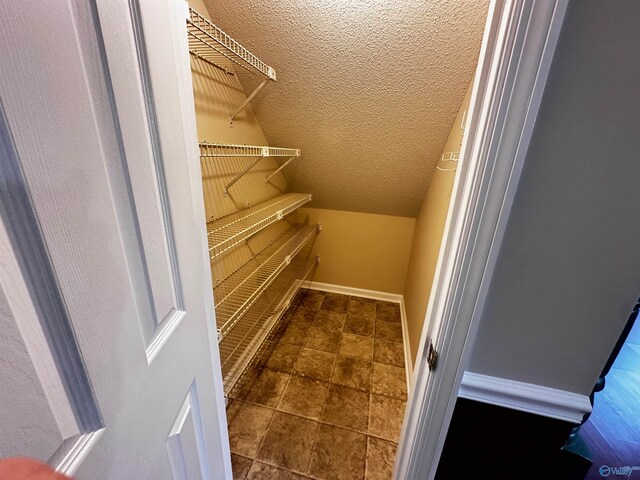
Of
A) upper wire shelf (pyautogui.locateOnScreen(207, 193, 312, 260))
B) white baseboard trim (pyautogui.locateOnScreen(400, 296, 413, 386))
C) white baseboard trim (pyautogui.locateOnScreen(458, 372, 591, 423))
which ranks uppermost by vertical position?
upper wire shelf (pyautogui.locateOnScreen(207, 193, 312, 260))

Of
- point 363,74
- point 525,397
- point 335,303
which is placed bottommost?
point 335,303

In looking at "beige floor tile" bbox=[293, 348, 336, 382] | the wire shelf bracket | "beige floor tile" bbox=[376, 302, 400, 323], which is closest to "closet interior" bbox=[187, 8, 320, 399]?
the wire shelf bracket

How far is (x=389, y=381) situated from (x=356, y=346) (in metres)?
0.38

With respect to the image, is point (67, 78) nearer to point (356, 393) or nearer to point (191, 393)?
point (191, 393)

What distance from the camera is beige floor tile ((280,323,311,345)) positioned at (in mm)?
2170

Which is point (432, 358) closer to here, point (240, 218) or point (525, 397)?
point (525, 397)

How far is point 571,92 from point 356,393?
180 centimetres

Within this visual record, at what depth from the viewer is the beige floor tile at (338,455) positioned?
1.31m

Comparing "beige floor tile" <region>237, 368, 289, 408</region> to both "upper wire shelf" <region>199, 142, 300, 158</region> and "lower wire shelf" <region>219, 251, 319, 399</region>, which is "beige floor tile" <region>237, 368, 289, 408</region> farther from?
"upper wire shelf" <region>199, 142, 300, 158</region>

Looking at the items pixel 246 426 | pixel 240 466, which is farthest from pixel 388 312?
pixel 240 466

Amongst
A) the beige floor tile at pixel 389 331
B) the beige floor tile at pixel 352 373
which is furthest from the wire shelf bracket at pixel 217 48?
the beige floor tile at pixel 389 331

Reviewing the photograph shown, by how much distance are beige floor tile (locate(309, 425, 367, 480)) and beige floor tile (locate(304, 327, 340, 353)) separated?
635 mm

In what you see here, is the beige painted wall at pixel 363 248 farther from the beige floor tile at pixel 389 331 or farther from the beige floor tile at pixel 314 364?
the beige floor tile at pixel 314 364

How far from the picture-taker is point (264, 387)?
5.74 ft
